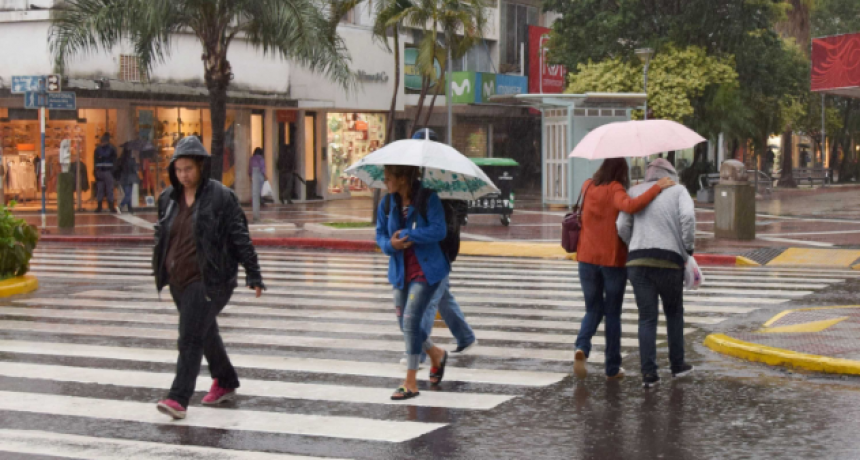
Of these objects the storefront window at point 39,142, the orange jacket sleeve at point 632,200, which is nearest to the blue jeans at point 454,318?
the orange jacket sleeve at point 632,200

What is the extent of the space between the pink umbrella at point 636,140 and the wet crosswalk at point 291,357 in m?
1.78

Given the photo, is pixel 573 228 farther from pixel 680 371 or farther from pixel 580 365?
pixel 680 371

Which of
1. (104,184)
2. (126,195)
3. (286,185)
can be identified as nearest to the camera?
(104,184)

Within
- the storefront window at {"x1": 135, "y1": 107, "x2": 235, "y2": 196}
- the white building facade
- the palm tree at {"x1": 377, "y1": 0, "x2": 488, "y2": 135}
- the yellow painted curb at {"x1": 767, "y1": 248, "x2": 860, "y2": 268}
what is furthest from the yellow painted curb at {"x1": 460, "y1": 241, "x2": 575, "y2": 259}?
the storefront window at {"x1": 135, "y1": 107, "x2": 235, "y2": 196}

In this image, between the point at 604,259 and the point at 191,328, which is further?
the point at 604,259

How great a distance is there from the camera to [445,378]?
875 centimetres

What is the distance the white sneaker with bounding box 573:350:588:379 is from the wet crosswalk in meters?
0.21

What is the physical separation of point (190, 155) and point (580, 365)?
330cm

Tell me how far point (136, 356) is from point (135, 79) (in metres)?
23.0

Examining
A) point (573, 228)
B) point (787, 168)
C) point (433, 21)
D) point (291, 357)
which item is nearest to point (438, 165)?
point (573, 228)

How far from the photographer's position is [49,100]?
2430 cm

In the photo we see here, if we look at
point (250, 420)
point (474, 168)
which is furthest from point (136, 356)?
point (474, 168)

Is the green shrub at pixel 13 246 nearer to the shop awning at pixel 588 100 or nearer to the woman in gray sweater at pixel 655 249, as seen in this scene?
the woman in gray sweater at pixel 655 249

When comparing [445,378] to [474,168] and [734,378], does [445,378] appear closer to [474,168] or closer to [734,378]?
[474,168]
